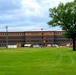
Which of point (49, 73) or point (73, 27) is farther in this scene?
point (73, 27)

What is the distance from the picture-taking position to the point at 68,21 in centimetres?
8994

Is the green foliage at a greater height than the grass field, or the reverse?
the green foliage

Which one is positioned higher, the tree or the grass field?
the tree

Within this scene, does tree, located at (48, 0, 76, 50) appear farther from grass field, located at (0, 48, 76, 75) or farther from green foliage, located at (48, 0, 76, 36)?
grass field, located at (0, 48, 76, 75)

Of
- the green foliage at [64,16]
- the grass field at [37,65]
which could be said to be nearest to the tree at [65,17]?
the green foliage at [64,16]

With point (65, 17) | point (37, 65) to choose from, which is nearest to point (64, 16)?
point (65, 17)

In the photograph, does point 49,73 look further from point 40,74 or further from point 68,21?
point 68,21

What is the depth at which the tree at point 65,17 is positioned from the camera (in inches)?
3548

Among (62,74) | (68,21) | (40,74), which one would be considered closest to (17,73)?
(40,74)

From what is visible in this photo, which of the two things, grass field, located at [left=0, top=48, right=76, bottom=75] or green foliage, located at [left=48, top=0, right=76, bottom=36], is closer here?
grass field, located at [left=0, top=48, right=76, bottom=75]

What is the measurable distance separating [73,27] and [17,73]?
240ft

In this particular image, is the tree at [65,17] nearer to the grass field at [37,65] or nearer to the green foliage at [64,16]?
the green foliage at [64,16]

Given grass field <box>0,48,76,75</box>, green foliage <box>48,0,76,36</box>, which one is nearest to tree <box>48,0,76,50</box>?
green foliage <box>48,0,76,36</box>

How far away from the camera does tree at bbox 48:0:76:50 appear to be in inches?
3548
